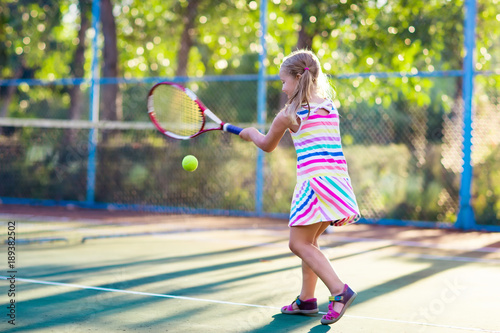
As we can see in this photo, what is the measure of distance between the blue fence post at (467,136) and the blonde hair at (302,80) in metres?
5.59

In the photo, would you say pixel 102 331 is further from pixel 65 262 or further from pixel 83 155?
pixel 83 155

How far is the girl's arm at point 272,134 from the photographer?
3.98m

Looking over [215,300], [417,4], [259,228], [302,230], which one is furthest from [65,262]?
[417,4]

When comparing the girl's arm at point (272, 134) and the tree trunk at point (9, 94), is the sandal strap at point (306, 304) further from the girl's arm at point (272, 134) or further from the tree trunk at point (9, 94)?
the tree trunk at point (9, 94)

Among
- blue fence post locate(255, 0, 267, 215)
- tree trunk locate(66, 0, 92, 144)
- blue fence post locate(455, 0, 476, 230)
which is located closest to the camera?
blue fence post locate(455, 0, 476, 230)

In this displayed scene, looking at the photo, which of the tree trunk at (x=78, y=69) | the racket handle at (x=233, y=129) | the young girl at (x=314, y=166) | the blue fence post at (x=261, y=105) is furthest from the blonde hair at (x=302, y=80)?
the tree trunk at (x=78, y=69)

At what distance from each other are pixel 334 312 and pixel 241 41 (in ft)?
46.9

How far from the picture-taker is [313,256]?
13.2 feet

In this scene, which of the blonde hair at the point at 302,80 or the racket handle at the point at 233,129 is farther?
the racket handle at the point at 233,129

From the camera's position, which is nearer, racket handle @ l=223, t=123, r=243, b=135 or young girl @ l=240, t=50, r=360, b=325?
young girl @ l=240, t=50, r=360, b=325

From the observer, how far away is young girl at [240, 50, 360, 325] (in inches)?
155

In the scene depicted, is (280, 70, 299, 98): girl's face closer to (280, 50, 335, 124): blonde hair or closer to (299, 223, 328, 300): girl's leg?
(280, 50, 335, 124): blonde hair

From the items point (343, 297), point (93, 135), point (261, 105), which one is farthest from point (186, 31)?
point (343, 297)

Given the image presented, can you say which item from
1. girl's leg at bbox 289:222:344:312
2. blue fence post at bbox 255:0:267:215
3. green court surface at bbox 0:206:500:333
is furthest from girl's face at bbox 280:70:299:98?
blue fence post at bbox 255:0:267:215
